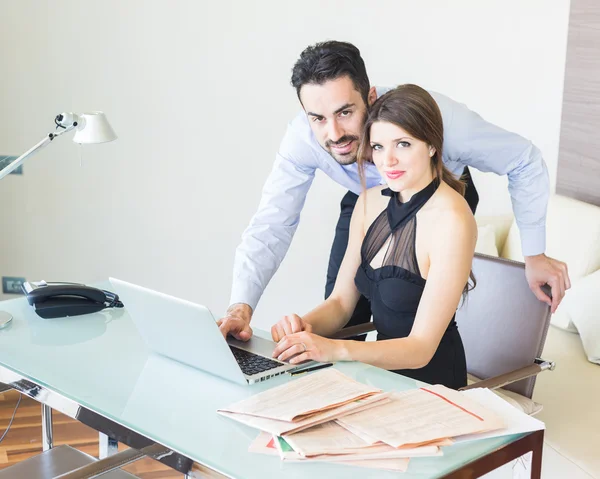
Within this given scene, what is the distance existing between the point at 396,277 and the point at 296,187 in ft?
1.95

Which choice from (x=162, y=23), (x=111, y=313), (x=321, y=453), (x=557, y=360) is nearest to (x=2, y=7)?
(x=162, y=23)

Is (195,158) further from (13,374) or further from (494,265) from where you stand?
(13,374)

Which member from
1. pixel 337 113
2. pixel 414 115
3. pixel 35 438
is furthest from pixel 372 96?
pixel 35 438

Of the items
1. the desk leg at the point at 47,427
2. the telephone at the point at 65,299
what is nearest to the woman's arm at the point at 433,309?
the telephone at the point at 65,299

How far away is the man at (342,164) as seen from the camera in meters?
2.07

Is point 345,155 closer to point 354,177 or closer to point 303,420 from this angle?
point 354,177

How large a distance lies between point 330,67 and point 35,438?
1950mm

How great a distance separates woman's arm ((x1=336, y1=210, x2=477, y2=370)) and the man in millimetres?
334

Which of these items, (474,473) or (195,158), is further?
(195,158)

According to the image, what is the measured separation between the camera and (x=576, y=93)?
3.36m

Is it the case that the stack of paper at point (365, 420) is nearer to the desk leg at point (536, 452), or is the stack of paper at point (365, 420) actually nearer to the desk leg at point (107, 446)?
the desk leg at point (536, 452)

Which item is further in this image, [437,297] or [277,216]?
[277,216]

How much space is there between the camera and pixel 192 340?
152 cm

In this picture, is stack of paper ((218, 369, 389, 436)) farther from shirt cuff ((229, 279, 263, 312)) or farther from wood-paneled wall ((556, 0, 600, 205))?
wood-paneled wall ((556, 0, 600, 205))
